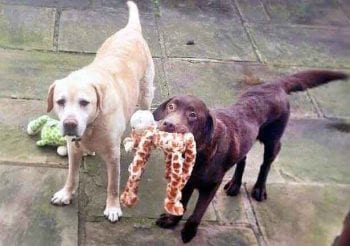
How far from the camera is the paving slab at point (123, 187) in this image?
4.58 meters

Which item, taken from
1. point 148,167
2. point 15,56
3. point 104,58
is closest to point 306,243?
point 148,167

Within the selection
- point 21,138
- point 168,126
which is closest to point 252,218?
point 168,126

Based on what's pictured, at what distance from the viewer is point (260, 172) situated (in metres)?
4.82

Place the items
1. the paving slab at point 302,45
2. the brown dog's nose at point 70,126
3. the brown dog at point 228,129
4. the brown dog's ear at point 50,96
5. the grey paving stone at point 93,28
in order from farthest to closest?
the paving slab at point 302,45
the grey paving stone at point 93,28
the brown dog's ear at point 50,96
the brown dog's nose at point 70,126
the brown dog at point 228,129

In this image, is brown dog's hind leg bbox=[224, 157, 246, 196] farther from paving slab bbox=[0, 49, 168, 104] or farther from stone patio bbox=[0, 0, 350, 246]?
paving slab bbox=[0, 49, 168, 104]

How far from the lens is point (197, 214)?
13.9 ft

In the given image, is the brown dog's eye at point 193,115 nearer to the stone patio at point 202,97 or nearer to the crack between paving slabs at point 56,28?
the stone patio at point 202,97

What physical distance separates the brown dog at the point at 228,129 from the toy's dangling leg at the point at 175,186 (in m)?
0.18

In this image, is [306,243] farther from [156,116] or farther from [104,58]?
[104,58]

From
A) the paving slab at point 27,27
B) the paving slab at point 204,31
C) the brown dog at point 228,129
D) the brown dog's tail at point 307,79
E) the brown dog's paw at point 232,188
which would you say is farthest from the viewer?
the paving slab at point 204,31

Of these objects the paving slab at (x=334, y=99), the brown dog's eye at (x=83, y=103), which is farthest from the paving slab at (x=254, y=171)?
the brown dog's eye at (x=83, y=103)

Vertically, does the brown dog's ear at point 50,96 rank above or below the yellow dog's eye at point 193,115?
below

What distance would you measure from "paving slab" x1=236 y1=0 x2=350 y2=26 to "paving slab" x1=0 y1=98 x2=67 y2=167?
3.26 metres

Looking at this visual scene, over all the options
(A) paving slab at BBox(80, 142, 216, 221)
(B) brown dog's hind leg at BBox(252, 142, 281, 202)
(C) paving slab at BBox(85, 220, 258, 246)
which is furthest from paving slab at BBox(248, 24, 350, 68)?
(C) paving slab at BBox(85, 220, 258, 246)
